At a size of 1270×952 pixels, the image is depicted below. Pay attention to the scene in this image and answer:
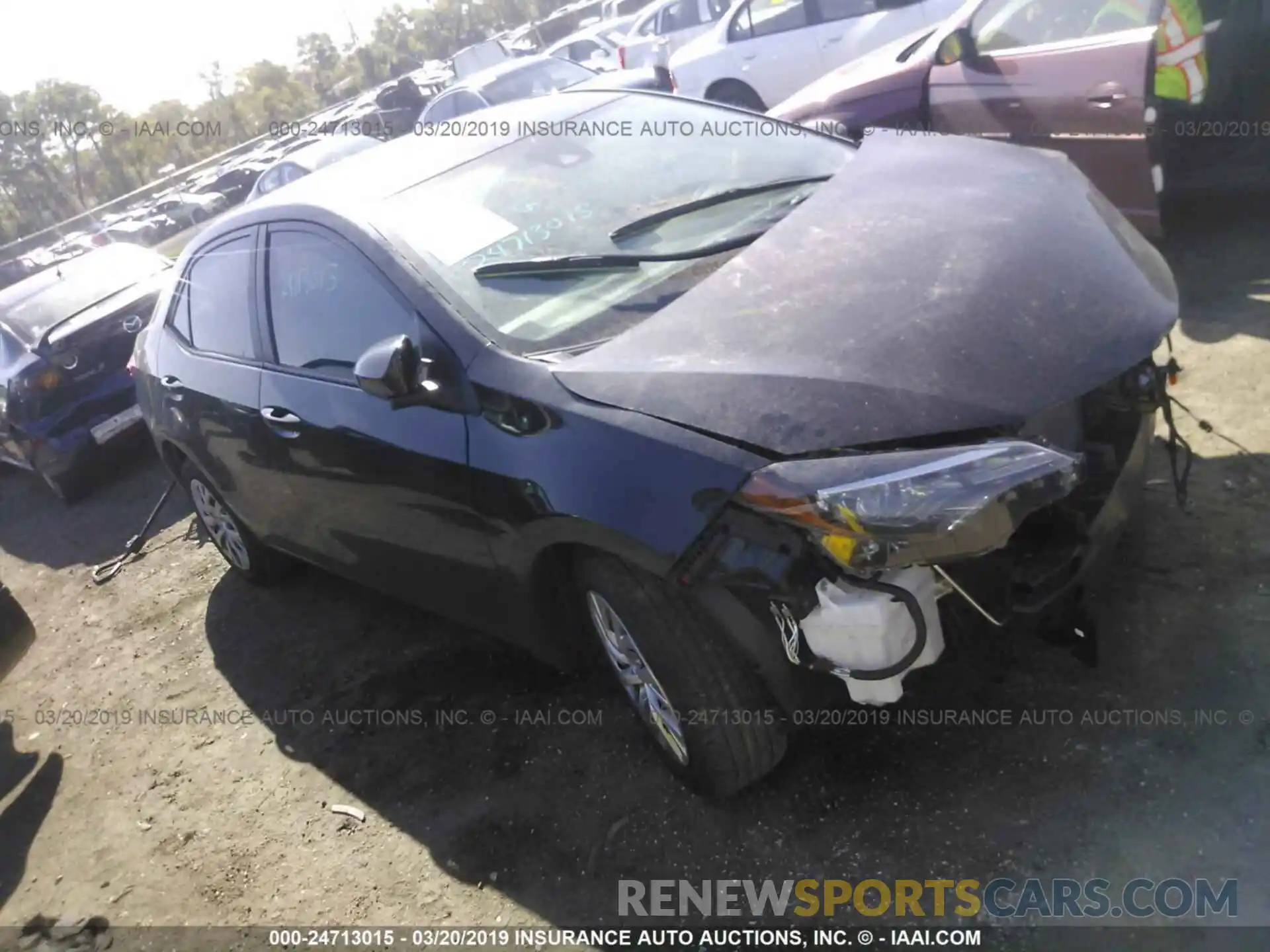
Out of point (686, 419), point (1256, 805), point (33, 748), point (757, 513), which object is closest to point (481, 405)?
point (686, 419)

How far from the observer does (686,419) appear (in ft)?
7.43

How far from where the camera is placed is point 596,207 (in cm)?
318

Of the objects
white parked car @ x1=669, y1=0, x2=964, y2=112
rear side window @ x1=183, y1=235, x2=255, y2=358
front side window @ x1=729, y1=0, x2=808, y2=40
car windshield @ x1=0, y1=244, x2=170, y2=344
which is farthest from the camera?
front side window @ x1=729, y1=0, x2=808, y2=40

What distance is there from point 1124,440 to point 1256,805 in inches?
35.4

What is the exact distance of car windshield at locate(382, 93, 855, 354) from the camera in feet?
9.21

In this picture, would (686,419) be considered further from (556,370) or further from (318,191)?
(318,191)

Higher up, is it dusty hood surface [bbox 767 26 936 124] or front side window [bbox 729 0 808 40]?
front side window [bbox 729 0 808 40]

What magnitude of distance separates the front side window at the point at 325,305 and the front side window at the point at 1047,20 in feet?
12.5

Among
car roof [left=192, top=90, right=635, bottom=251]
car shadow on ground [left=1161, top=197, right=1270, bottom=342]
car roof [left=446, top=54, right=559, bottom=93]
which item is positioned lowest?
car shadow on ground [left=1161, top=197, right=1270, bottom=342]

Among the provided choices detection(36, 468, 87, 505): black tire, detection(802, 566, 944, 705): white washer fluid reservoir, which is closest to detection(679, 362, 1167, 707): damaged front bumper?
detection(802, 566, 944, 705): white washer fluid reservoir

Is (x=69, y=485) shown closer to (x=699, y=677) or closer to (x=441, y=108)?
(x=699, y=677)

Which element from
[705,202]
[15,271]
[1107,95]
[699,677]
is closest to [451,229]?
[705,202]

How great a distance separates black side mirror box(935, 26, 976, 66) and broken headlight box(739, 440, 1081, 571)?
4.02 metres

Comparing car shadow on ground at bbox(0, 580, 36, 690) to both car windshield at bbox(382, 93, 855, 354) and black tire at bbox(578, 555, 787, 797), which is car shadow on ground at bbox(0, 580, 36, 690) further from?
black tire at bbox(578, 555, 787, 797)
